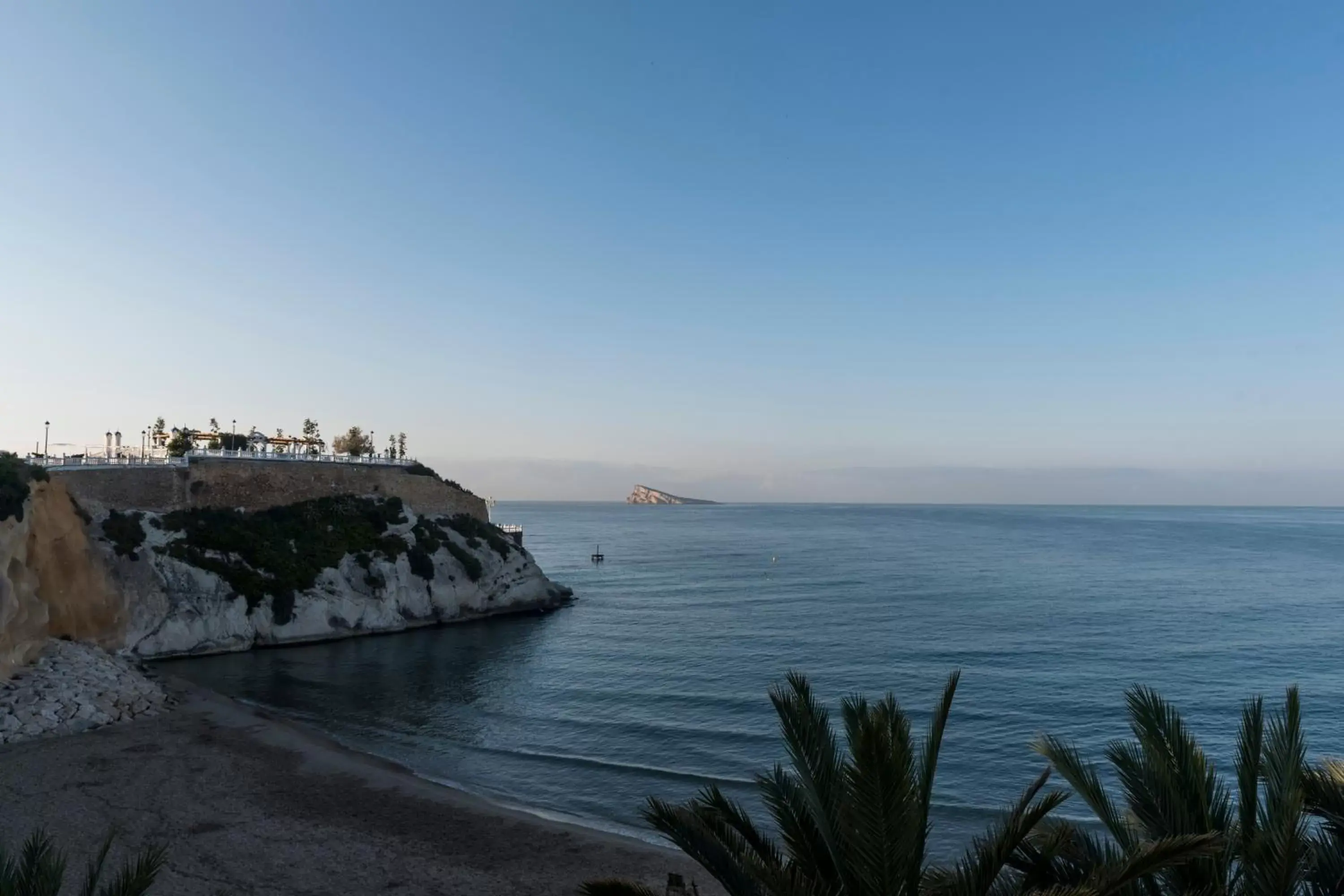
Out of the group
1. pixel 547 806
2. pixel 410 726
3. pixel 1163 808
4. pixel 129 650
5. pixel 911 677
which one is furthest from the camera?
pixel 129 650

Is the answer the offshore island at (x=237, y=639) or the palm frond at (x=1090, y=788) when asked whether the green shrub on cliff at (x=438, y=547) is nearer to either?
the offshore island at (x=237, y=639)

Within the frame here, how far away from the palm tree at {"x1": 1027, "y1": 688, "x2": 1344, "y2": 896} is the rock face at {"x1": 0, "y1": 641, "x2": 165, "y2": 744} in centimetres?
2764

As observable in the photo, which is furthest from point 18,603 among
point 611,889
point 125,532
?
point 611,889

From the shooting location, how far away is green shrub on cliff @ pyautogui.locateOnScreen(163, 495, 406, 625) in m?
41.2

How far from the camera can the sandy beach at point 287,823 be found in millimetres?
15430

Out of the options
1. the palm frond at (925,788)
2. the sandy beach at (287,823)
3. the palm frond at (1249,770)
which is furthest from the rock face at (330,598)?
the palm frond at (1249,770)

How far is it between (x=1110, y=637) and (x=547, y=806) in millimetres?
32391

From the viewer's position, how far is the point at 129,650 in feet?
118

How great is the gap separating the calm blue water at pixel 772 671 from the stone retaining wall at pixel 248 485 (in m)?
10.4

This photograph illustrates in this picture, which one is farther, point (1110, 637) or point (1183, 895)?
point (1110, 637)

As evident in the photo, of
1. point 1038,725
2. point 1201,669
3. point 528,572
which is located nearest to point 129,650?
point 528,572

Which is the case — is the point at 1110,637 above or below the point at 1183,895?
below

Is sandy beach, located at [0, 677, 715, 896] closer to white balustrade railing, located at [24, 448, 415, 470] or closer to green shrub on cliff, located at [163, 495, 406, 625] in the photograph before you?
green shrub on cliff, located at [163, 495, 406, 625]

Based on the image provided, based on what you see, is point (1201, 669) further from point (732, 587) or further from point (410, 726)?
point (732, 587)
